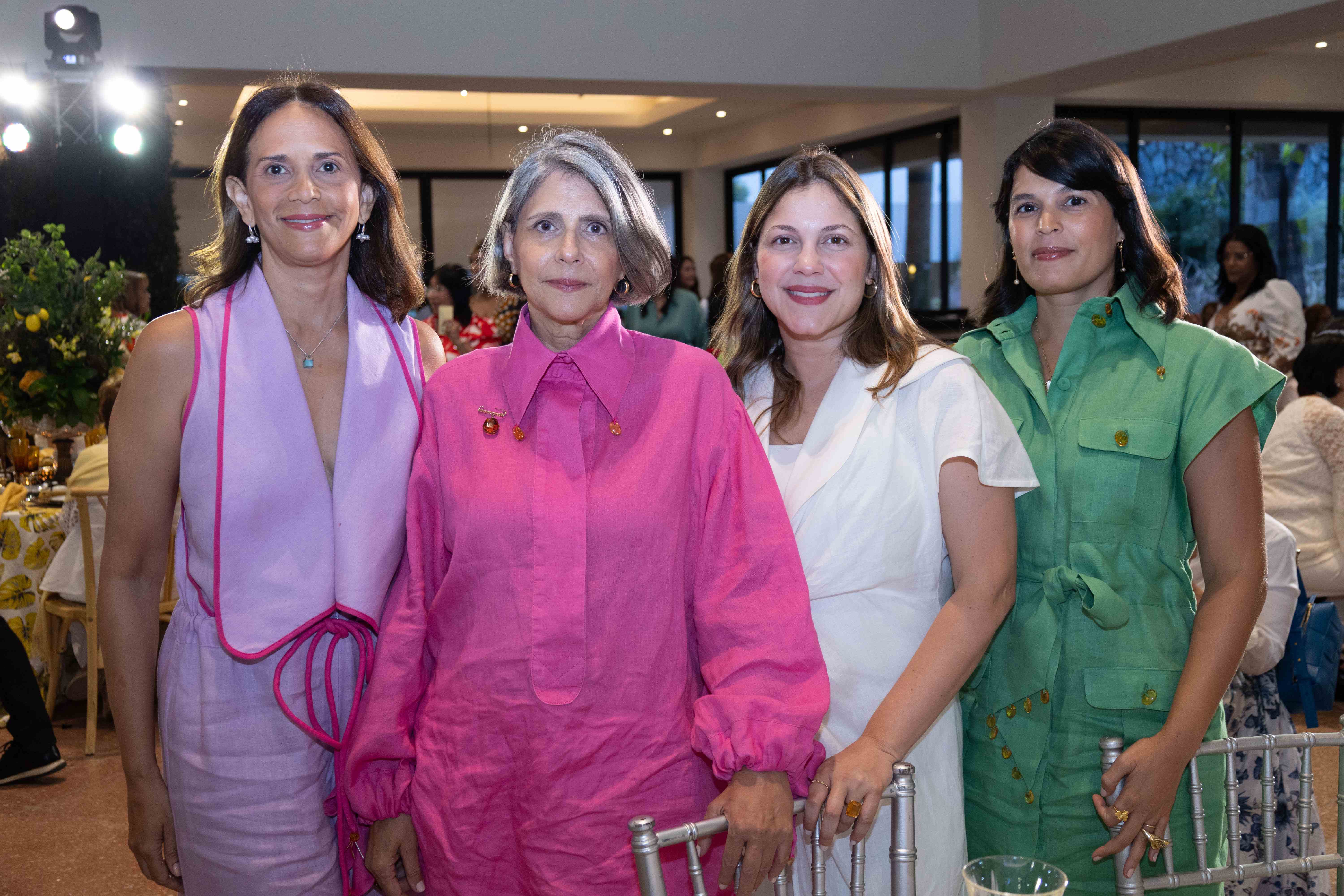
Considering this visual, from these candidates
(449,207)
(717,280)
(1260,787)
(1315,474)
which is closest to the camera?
(1260,787)

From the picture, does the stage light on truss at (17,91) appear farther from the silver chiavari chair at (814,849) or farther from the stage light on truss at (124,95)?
the silver chiavari chair at (814,849)

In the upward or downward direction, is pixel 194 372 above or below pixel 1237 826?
above

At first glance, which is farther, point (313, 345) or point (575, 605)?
point (313, 345)

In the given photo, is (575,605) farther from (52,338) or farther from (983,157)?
(983,157)

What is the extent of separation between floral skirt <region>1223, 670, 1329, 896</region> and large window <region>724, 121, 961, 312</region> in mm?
7043

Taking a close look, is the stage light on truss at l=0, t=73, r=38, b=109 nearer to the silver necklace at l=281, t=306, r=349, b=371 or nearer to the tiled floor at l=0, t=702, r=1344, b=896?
the tiled floor at l=0, t=702, r=1344, b=896

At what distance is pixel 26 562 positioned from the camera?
451cm

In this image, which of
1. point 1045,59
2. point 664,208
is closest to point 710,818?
point 1045,59

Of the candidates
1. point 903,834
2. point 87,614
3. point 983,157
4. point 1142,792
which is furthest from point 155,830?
point 983,157

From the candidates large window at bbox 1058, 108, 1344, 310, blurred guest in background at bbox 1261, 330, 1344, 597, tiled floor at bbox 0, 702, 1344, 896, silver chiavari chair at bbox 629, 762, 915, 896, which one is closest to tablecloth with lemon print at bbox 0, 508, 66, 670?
tiled floor at bbox 0, 702, 1344, 896

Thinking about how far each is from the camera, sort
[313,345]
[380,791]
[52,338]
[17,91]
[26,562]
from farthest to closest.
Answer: [17,91]
[26,562]
[52,338]
[313,345]
[380,791]

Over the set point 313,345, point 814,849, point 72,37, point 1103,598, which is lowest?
point 814,849

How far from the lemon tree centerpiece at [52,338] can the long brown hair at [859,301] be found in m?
3.50

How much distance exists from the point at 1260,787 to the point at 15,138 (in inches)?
289
